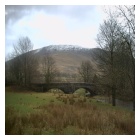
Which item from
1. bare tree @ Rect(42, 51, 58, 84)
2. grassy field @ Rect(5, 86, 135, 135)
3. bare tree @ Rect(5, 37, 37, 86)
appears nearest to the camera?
grassy field @ Rect(5, 86, 135, 135)

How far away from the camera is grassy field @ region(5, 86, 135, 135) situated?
5.22m

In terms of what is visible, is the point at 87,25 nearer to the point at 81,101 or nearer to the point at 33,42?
the point at 33,42

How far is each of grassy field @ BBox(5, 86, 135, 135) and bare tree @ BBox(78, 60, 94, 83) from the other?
0.33m

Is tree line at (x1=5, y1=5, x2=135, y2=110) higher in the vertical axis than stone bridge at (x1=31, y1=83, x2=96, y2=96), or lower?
higher

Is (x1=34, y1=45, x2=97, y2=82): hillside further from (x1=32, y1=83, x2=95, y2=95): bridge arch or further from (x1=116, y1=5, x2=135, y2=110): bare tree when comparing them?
(x1=116, y1=5, x2=135, y2=110): bare tree

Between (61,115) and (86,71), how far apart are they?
0.89m

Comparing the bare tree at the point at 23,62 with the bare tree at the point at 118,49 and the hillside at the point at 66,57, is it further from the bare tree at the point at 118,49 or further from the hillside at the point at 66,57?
the bare tree at the point at 118,49

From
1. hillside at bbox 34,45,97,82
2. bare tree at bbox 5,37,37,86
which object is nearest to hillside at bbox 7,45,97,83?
hillside at bbox 34,45,97,82

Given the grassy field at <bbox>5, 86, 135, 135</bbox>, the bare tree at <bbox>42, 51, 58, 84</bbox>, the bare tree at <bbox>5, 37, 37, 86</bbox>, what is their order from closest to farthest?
the grassy field at <bbox>5, 86, 135, 135</bbox> → the bare tree at <bbox>5, 37, 37, 86</bbox> → the bare tree at <bbox>42, 51, 58, 84</bbox>

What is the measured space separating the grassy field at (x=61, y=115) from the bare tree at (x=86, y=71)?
0.33m

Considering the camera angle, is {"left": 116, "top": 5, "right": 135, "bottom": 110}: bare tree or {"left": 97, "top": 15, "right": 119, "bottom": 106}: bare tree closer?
{"left": 116, "top": 5, "right": 135, "bottom": 110}: bare tree

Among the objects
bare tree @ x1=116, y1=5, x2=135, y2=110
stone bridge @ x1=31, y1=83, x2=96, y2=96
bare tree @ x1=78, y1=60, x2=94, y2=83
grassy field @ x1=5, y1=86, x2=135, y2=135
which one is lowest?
grassy field @ x1=5, y1=86, x2=135, y2=135

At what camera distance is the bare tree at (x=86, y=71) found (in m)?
5.55

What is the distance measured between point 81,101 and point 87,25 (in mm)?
1339
